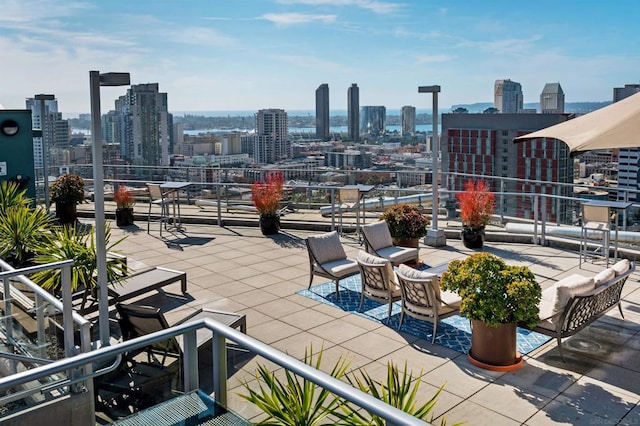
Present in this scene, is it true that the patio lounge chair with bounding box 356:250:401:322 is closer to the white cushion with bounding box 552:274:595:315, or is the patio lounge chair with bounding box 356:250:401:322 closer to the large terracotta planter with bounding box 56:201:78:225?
the white cushion with bounding box 552:274:595:315

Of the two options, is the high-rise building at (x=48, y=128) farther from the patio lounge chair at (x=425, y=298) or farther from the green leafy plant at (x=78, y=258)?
the patio lounge chair at (x=425, y=298)

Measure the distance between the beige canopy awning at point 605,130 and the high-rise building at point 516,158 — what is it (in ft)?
0.84

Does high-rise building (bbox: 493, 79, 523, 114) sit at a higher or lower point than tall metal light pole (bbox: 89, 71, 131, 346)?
higher

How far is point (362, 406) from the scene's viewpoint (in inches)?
70.1

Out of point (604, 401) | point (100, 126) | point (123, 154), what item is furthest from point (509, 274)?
point (123, 154)

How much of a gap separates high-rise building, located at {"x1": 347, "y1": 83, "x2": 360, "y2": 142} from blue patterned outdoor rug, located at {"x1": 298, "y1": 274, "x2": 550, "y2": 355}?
34361mm

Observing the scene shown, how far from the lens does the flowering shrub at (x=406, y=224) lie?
28.7 ft

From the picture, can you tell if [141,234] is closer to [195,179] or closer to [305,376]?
[195,179]

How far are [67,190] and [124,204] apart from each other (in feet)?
3.52

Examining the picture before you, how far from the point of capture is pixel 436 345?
18.8ft

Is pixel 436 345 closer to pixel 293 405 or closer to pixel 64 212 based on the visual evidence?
pixel 293 405

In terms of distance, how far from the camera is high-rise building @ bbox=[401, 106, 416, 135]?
40.4 meters

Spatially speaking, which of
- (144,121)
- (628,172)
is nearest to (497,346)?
(628,172)

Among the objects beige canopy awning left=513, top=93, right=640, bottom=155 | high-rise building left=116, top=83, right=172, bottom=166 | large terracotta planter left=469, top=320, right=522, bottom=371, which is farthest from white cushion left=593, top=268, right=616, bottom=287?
high-rise building left=116, top=83, right=172, bottom=166
